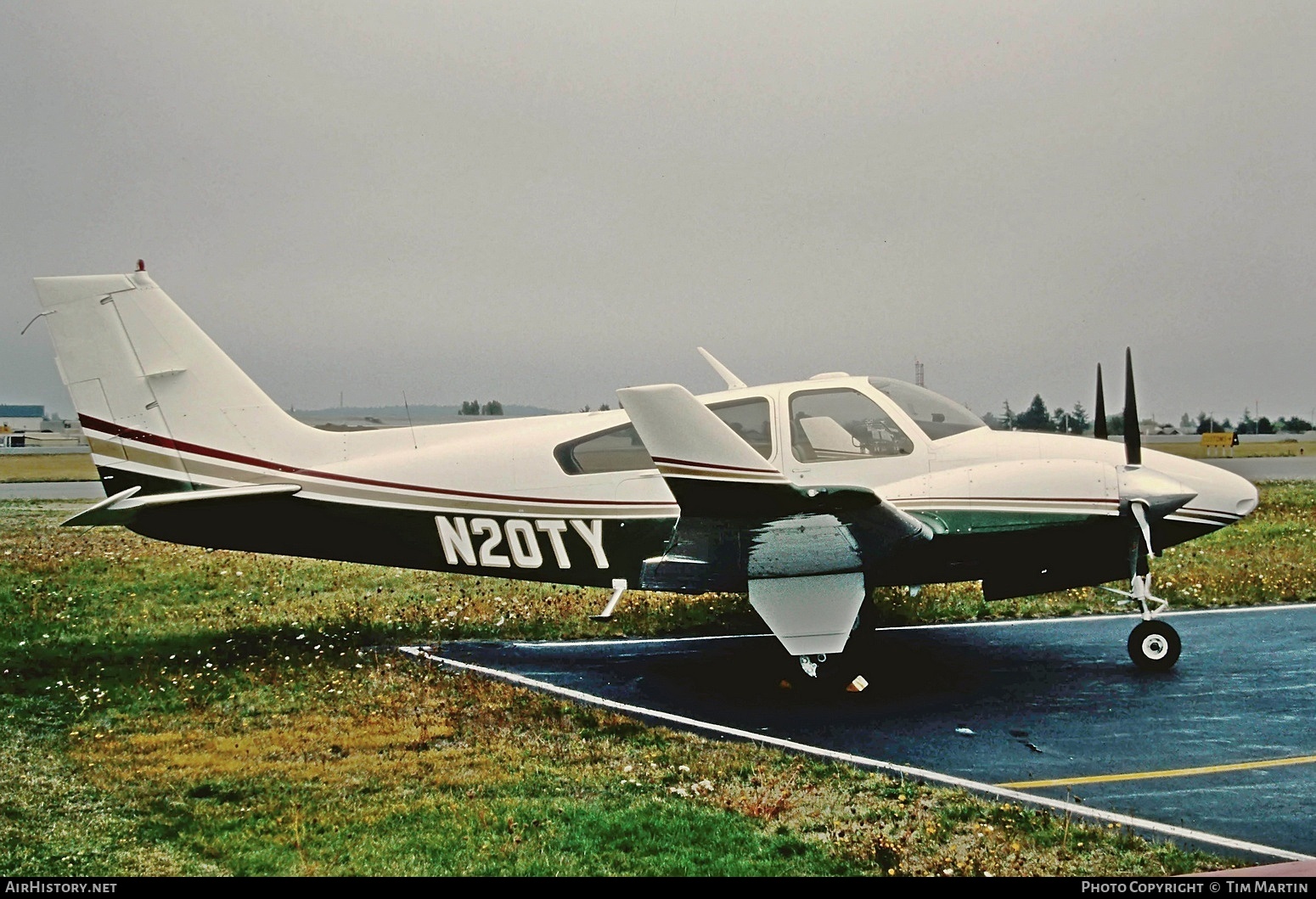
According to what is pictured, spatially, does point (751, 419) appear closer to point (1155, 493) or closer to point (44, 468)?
point (1155, 493)

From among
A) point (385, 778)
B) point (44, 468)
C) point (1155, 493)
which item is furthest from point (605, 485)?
point (44, 468)

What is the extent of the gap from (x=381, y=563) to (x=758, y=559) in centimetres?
301

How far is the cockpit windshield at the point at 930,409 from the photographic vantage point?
6.55 m

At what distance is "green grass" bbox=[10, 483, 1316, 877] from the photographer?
3.61 metres

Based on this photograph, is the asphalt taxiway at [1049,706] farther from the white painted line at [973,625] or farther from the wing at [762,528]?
the wing at [762,528]

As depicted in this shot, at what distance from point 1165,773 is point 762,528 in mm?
2513

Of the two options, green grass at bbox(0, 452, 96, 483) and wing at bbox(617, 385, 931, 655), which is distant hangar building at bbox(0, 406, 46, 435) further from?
wing at bbox(617, 385, 931, 655)

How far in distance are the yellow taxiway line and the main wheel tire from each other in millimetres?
1733

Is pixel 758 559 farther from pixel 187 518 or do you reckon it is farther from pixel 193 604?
pixel 193 604

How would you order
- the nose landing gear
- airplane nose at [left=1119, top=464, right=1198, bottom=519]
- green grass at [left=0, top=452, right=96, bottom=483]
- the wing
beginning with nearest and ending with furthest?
1. the wing
2. airplane nose at [left=1119, top=464, right=1198, bottom=519]
3. the nose landing gear
4. green grass at [left=0, top=452, right=96, bottom=483]

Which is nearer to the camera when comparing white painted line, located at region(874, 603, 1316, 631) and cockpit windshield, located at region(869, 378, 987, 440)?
→ cockpit windshield, located at region(869, 378, 987, 440)

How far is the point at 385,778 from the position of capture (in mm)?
4547

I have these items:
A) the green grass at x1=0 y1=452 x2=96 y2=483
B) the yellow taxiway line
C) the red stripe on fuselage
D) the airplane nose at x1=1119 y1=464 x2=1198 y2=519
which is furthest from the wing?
the green grass at x1=0 y1=452 x2=96 y2=483
